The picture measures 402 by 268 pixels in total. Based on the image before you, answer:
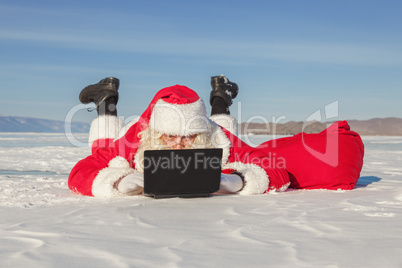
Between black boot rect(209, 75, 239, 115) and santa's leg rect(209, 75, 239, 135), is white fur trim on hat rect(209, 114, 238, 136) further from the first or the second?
black boot rect(209, 75, 239, 115)

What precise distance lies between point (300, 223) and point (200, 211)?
0.68 m

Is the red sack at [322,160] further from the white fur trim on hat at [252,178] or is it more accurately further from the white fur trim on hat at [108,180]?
the white fur trim on hat at [108,180]

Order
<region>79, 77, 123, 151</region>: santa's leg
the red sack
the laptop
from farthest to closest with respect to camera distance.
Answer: <region>79, 77, 123, 151</region>: santa's leg → the red sack → the laptop

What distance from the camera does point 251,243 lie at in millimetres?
2002

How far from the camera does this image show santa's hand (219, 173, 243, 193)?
3.38 metres

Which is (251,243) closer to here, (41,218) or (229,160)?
(41,218)

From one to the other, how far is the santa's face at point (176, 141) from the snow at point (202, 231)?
16.7 inches

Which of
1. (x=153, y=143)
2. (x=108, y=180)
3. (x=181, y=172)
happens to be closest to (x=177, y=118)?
(x=153, y=143)

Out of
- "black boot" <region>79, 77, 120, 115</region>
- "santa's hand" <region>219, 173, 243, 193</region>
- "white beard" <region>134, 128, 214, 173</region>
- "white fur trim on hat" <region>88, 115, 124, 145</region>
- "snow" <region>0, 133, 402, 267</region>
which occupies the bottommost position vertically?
"snow" <region>0, 133, 402, 267</region>

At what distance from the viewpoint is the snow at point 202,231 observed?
175 centimetres

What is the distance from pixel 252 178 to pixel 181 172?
771mm

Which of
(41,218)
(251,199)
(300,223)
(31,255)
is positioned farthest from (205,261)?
(251,199)

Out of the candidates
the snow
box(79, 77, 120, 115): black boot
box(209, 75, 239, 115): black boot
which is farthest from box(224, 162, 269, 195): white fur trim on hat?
box(79, 77, 120, 115): black boot

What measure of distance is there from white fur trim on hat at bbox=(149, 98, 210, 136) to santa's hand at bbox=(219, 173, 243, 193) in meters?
0.43
